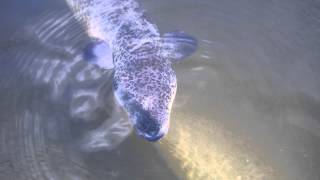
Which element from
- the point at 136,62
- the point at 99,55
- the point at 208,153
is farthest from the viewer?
the point at 99,55

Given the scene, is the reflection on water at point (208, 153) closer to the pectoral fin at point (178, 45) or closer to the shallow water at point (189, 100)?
the shallow water at point (189, 100)

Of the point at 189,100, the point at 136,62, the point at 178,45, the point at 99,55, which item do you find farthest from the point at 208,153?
the point at 99,55

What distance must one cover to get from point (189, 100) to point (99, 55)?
0.93m

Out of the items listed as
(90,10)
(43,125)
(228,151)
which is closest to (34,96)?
(43,125)

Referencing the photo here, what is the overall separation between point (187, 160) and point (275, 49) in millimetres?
1547

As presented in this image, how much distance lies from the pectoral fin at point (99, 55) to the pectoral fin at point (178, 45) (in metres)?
0.51

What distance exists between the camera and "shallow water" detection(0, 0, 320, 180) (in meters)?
3.64

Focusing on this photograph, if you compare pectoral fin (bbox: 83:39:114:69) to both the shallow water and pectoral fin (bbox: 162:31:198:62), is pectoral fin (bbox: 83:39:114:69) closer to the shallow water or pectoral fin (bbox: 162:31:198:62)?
the shallow water

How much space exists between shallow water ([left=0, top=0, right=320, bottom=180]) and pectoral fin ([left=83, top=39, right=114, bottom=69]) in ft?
0.24

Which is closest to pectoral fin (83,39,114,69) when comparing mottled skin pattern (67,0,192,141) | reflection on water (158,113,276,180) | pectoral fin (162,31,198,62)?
mottled skin pattern (67,0,192,141)

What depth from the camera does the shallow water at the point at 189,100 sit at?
3.64m

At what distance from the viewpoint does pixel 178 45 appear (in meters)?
4.38

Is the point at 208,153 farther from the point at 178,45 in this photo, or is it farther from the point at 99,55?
the point at 99,55

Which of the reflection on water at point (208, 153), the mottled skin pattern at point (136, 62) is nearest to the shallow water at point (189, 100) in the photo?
the reflection on water at point (208, 153)
